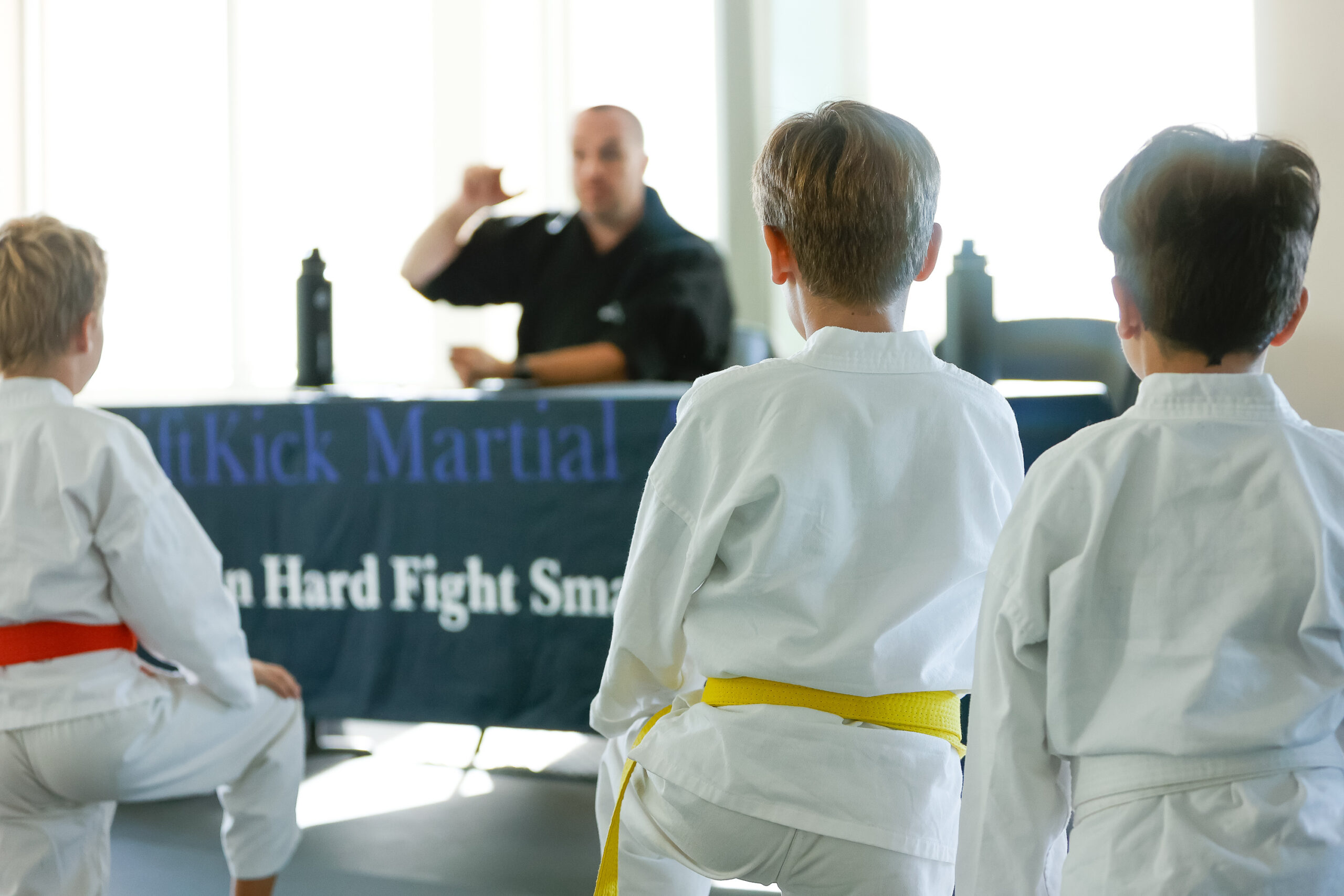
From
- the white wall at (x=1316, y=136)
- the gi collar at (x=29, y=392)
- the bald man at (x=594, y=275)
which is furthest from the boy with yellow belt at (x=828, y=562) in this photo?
the white wall at (x=1316, y=136)

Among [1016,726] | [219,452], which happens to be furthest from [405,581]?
[1016,726]

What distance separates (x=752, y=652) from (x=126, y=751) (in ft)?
2.69

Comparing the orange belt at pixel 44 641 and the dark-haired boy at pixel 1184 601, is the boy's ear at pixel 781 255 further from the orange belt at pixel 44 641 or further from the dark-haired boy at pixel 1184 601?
the orange belt at pixel 44 641

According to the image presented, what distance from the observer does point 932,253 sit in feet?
3.06

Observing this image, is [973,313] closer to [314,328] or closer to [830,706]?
[830,706]

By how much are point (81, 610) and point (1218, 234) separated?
124cm

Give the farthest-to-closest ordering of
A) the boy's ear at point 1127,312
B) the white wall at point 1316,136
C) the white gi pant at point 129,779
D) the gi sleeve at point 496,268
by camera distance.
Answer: the gi sleeve at point 496,268 → the white wall at point 1316,136 → the white gi pant at point 129,779 → the boy's ear at point 1127,312

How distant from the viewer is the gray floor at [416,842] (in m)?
1.77

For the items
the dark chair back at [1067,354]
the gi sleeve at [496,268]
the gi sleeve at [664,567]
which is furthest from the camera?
the gi sleeve at [496,268]

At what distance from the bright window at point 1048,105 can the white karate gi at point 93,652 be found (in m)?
1.90

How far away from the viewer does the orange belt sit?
125 centimetres

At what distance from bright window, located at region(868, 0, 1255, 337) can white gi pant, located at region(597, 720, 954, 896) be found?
1963 millimetres

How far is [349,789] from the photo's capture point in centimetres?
227

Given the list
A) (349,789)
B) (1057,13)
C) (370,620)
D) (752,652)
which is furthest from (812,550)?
(1057,13)
